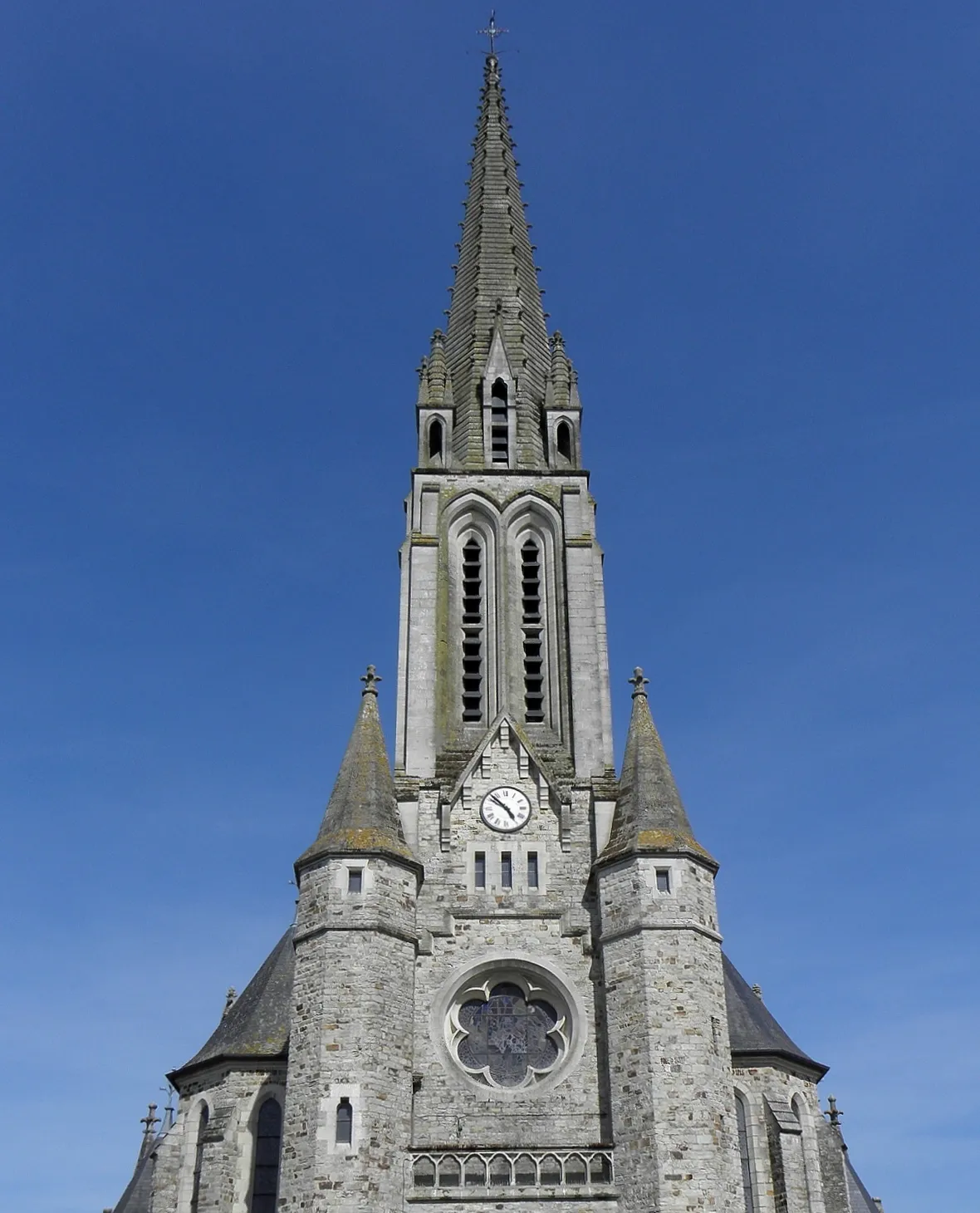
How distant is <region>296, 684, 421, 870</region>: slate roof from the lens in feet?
89.1

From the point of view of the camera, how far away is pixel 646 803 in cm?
2808

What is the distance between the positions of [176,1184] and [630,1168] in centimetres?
956

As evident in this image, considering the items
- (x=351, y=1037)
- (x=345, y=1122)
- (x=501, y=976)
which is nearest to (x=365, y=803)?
(x=501, y=976)

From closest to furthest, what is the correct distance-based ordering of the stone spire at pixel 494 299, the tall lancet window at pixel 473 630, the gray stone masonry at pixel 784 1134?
the gray stone masonry at pixel 784 1134
the tall lancet window at pixel 473 630
the stone spire at pixel 494 299

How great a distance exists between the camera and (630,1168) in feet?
79.3

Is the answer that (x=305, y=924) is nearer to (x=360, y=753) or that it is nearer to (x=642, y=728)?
(x=360, y=753)

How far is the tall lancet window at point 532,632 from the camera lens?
31.7 meters


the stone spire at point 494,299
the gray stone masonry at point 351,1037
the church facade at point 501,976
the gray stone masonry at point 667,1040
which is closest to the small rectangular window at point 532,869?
the church facade at point 501,976

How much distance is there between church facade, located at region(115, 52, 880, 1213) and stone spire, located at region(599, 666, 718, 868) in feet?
0.19

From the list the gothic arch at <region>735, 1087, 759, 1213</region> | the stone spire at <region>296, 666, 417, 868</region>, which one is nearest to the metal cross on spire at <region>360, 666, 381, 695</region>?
the stone spire at <region>296, 666, 417, 868</region>

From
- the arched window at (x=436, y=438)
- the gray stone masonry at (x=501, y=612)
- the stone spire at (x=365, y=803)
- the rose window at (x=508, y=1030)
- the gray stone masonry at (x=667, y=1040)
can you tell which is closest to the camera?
the gray stone masonry at (x=667, y=1040)

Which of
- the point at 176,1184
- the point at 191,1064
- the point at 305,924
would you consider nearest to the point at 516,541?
the point at 305,924

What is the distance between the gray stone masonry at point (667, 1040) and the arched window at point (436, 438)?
1234cm

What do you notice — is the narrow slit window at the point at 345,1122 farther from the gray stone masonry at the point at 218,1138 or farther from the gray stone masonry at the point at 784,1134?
the gray stone masonry at the point at 784,1134
